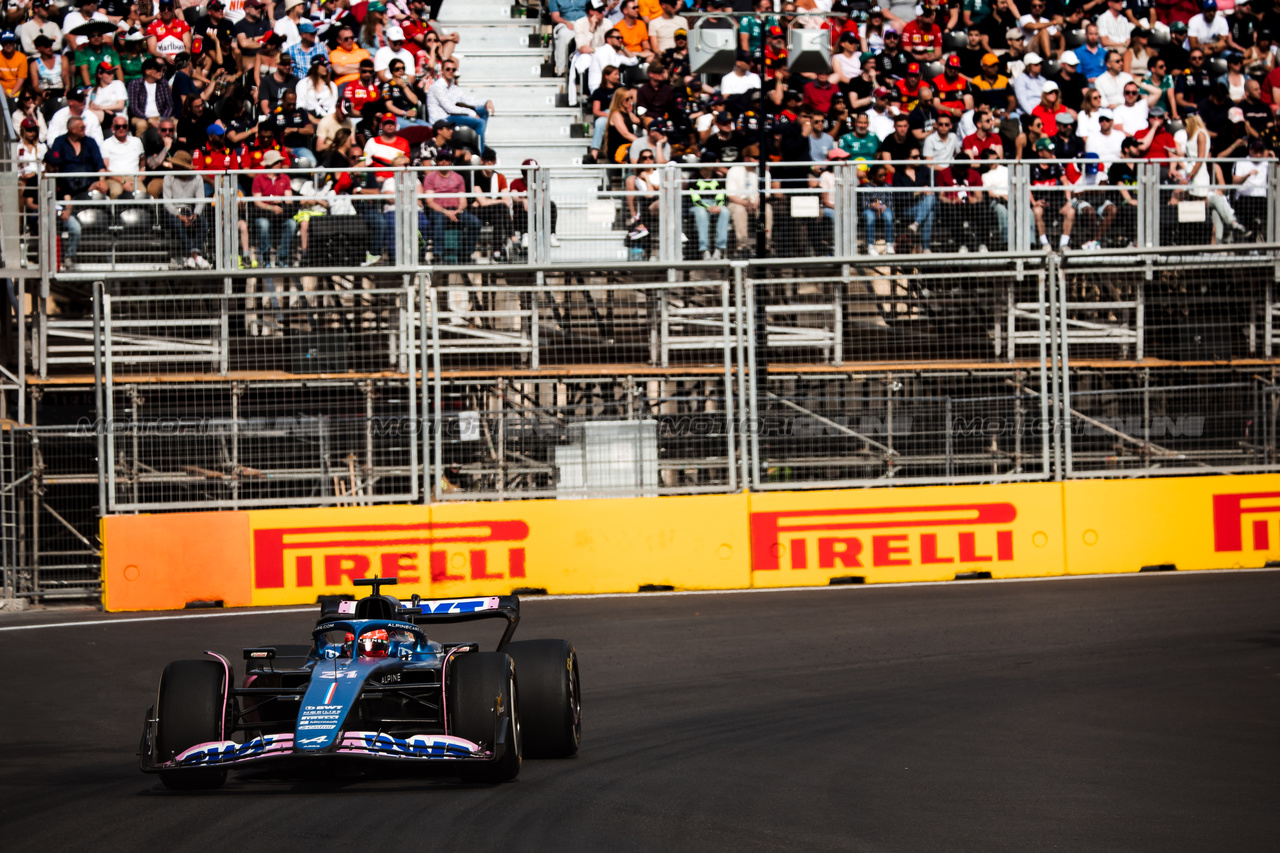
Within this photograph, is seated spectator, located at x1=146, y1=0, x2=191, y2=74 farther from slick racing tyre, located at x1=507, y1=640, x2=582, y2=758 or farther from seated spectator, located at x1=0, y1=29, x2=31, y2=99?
slick racing tyre, located at x1=507, y1=640, x2=582, y2=758

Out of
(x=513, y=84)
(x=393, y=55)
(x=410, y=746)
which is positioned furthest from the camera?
(x=513, y=84)

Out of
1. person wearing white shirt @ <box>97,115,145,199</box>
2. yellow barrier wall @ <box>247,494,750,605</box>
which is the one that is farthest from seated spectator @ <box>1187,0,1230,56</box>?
person wearing white shirt @ <box>97,115,145,199</box>

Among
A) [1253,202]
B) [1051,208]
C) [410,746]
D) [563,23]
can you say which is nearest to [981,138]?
[1051,208]

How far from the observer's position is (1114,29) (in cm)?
2309

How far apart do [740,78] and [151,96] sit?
773 centimetres

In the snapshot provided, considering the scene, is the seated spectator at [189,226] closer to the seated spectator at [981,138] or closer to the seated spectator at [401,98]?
the seated spectator at [401,98]

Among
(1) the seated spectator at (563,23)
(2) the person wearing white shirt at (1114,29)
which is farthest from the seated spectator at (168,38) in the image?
(2) the person wearing white shirt at (1114,29)

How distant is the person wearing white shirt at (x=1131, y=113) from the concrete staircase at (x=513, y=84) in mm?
7165

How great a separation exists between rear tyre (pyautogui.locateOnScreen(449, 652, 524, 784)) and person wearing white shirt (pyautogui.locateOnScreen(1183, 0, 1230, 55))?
18.6 meters

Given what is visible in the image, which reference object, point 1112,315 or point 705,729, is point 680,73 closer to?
point 1112,315

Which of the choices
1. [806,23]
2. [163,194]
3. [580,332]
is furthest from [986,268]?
[163,194]

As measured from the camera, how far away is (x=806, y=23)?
60.6 feet

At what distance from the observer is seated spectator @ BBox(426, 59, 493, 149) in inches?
787

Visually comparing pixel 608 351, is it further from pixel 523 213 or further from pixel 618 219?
pixel 523 213
